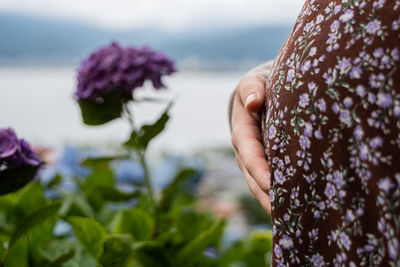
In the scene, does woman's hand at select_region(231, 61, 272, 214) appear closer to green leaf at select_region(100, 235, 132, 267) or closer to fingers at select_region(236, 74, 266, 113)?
fingers at select_region(236, 74, 266, 113)

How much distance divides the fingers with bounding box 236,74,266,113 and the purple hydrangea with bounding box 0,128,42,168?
425 millimetres

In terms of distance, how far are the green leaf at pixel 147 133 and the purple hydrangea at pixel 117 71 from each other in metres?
0.10

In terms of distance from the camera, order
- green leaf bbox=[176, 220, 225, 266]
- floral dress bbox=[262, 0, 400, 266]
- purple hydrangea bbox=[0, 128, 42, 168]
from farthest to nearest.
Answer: green leaf bbox=[176, 220, 225, 266] < purple hydrangea bbox=[0, 128, 42, 168] < floral dress bbox=[262, 0, 400, 266]

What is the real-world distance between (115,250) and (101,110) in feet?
1.29

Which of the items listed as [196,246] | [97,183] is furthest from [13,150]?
[97,183]

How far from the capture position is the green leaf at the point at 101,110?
1182 millimetres

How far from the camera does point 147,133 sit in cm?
115

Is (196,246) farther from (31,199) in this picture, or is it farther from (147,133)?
(31,199)

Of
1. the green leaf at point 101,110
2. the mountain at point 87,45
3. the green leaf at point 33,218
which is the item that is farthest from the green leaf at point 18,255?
the mountain at point 87,45

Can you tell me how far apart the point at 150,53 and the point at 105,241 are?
1.72 feet

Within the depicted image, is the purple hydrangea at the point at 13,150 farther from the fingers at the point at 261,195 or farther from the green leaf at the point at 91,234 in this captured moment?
Answer: the fingers at the point at 261,195

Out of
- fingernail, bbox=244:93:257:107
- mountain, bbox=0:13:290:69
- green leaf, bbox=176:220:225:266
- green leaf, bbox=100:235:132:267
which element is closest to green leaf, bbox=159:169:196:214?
green leaf, bbox=176:220:225:266

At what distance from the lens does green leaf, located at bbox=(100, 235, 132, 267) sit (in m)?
0.95

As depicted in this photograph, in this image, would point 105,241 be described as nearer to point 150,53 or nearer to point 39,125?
point 150,53
